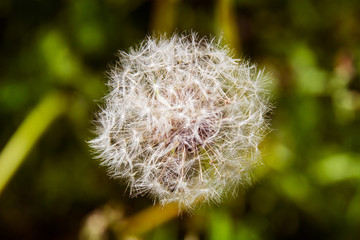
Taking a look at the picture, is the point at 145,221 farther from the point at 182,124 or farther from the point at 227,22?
the point at 227,22

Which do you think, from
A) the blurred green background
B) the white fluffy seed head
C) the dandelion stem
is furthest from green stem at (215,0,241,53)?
the dandelion stem

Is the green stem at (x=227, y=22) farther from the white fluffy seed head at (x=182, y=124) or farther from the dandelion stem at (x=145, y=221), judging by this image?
the dandelion stem at (x=145, y=221)

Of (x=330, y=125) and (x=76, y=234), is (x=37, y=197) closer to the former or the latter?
(x=76, y=234)

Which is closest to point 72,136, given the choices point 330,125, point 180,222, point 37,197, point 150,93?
point 37,197

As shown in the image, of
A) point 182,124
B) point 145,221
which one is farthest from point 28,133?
point 182,124

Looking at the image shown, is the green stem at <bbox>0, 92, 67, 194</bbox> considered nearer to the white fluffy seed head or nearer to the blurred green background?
the blurred green background
